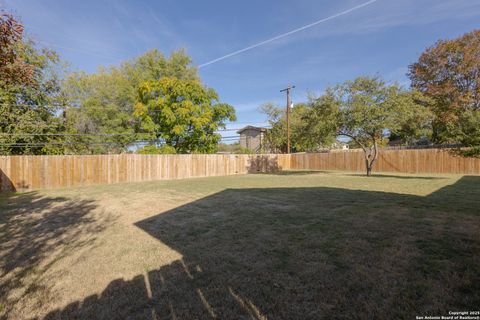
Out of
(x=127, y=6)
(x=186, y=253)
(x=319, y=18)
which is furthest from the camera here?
(x=319, y=18)

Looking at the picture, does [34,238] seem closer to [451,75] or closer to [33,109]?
[33,109]

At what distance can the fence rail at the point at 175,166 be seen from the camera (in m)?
10.1

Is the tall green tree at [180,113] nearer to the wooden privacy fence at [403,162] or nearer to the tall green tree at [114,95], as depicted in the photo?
the tall green tree at [114,95]

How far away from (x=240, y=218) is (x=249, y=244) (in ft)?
4.73

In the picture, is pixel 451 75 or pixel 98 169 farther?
pixel 451 75

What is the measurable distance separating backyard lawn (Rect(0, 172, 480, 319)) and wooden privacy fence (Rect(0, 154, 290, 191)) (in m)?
6.72

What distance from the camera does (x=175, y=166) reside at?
14797 mm

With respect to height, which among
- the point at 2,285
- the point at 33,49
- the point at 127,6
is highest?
the point at 127,6

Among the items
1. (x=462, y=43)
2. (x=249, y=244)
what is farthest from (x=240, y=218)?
(x=462, y=43)

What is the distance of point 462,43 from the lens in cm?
1961

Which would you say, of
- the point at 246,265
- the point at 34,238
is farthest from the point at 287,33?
the point at 34,238

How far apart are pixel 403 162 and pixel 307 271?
18610 mm

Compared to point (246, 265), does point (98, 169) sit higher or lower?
higher

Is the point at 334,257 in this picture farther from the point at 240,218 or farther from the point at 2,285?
the point at 2,285
